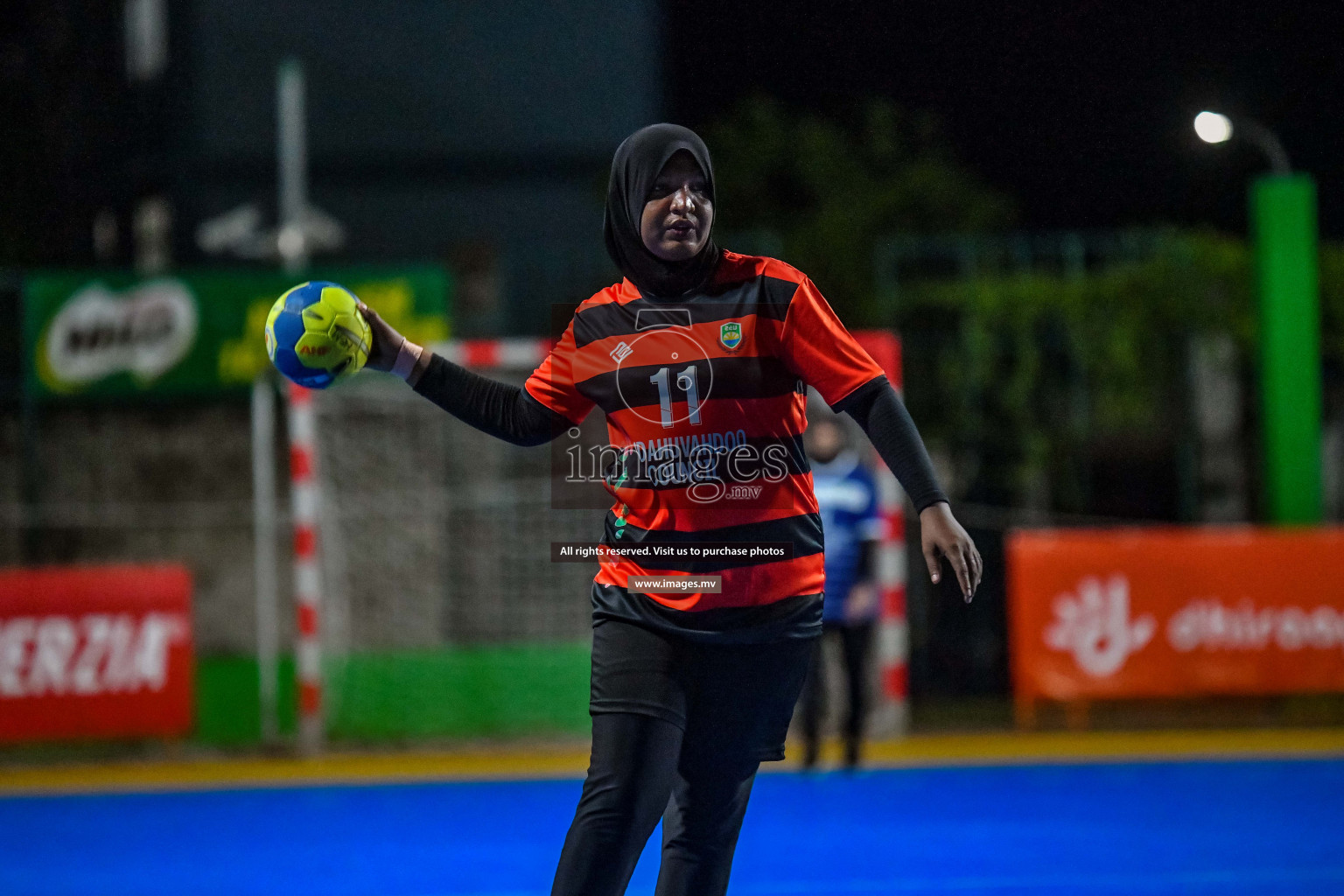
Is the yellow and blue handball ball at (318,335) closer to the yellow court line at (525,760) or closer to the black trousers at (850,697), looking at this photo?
the black trousers at (850,697)

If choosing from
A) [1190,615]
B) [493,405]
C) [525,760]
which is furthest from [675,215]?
[1190,615]

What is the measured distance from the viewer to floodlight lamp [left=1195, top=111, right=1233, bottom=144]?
10727 mm

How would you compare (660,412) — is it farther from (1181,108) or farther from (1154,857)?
(1181,108)

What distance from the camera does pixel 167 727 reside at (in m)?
9.98

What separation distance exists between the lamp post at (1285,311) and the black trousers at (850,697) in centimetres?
391

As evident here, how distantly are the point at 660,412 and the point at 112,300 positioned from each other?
397 inches

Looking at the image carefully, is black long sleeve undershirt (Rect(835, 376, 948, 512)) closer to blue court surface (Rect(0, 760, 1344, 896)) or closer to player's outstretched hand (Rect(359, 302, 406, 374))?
player's outstretched hand (Rect(359, 302, 406, 374))

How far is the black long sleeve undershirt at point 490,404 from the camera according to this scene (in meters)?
3.44

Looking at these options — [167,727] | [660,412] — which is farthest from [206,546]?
[660,412]

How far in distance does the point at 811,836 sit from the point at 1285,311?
646 cm

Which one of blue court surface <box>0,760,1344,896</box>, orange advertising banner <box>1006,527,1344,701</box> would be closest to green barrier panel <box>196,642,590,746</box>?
blue court surface <box>0,760,1344,896</box>

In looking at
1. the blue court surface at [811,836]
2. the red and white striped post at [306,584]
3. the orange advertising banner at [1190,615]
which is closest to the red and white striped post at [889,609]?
the orange advertising banner at [1190,615]

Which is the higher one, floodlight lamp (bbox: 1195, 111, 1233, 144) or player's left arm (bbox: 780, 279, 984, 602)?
floodlight lamp (bbox: 1195, 111, 1233, 144)

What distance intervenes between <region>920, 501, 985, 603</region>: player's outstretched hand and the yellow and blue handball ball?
4.24 feet
